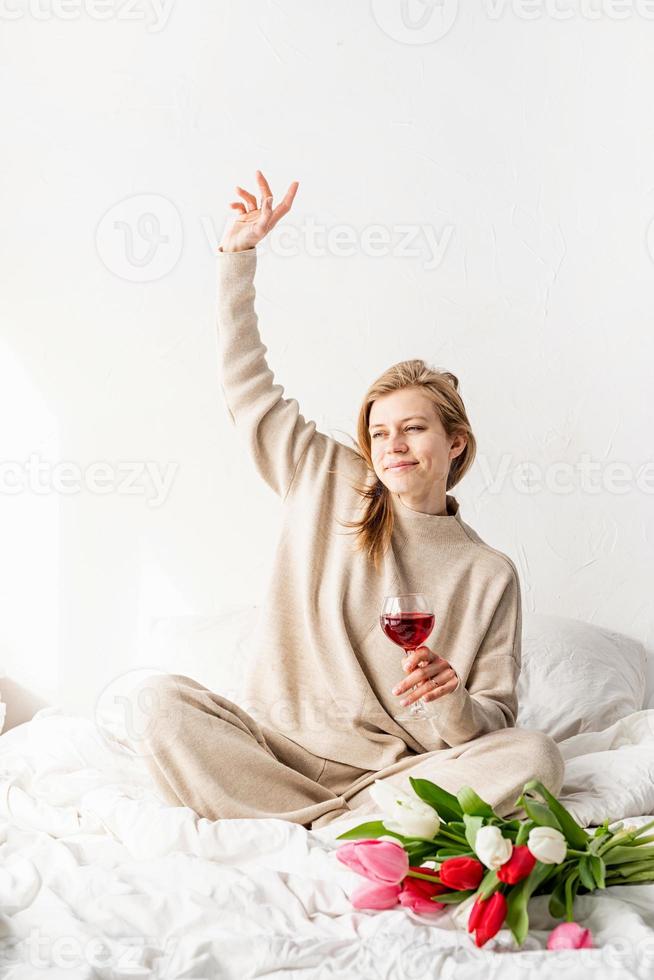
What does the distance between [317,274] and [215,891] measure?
65.6 inches

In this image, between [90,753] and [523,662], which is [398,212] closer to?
[523,662]

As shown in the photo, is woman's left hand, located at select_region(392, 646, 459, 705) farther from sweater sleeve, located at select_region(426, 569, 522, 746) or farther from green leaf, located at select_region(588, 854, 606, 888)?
green leaf, located at select_region(588, 854, 606, 888)

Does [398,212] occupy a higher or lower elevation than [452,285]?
higher

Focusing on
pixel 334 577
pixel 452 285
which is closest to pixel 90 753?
pixel 334 577

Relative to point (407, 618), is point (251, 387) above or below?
above

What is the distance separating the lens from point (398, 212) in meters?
2.49

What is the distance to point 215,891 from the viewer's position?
3.76 feet

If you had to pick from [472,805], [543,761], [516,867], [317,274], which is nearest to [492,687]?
[543,761]

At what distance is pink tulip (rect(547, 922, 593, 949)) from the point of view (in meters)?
1.04

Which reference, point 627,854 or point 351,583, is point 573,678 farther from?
point 627,854

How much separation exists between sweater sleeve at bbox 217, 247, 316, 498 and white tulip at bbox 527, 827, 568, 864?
91 cm

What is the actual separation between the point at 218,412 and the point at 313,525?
2.54ft

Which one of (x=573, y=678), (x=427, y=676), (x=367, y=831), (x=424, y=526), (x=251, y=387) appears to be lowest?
(x=573, y=678)

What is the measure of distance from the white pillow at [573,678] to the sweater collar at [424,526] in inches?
18.4
